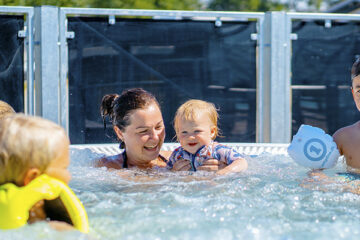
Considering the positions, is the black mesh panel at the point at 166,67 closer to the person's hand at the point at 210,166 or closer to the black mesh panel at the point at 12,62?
the black mesh panel at the point at 12,62

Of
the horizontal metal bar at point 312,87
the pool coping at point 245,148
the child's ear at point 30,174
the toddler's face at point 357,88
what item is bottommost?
the pool coping at point 245,148

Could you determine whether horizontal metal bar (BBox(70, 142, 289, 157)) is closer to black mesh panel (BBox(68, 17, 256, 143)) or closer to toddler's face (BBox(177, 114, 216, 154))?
black mesh panel (BBox(68, 17, 256, 143))

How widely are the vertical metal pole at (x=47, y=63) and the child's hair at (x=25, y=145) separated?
315 cm

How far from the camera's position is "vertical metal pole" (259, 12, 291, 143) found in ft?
17.3

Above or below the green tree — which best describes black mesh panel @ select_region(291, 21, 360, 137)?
below

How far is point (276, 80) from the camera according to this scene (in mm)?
5309

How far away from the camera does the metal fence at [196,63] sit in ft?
16.5

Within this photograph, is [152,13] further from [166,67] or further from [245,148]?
[245,148]

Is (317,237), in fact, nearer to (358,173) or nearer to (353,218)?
(353,218)

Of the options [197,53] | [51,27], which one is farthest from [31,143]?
[197,53]

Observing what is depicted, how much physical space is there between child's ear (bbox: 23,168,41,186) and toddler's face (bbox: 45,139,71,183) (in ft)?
0.13

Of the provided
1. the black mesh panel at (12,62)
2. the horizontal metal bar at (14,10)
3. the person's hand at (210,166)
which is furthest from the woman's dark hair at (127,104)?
the horizontal metal bar at (14,10)

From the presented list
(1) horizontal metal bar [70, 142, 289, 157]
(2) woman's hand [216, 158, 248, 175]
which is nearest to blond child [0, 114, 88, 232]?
(2) woman's hand [216, 158, 248, 175]

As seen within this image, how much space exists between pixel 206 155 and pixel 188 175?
8.2 inches
